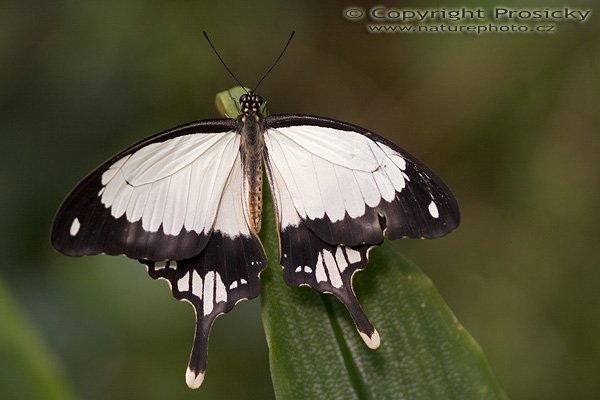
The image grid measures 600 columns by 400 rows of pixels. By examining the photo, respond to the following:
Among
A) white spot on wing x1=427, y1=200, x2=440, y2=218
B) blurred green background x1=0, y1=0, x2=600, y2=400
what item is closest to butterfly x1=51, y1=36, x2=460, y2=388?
white spot on wing x1=427, y1=200, x2=440, y2=218

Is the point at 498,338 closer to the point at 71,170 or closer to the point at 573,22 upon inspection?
the point at 573,22

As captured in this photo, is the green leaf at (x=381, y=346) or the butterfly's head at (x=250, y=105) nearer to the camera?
the green leaf at (x=381, y=346)

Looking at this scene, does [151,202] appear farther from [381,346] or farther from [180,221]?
[381,346]

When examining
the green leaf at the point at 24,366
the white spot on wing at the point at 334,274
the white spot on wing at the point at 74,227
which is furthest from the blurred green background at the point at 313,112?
the white spot on wing at the point at 334,274

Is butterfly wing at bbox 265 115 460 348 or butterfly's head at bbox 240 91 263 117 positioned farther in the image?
butterfly's head at bbox 240 91 263 117

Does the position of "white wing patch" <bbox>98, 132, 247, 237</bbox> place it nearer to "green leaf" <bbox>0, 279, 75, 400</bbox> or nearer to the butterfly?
the butterfly

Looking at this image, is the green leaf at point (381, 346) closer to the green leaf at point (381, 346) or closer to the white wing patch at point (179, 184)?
the green leaf at point (381, 346)

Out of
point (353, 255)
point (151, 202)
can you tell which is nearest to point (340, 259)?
point (353, 255)
